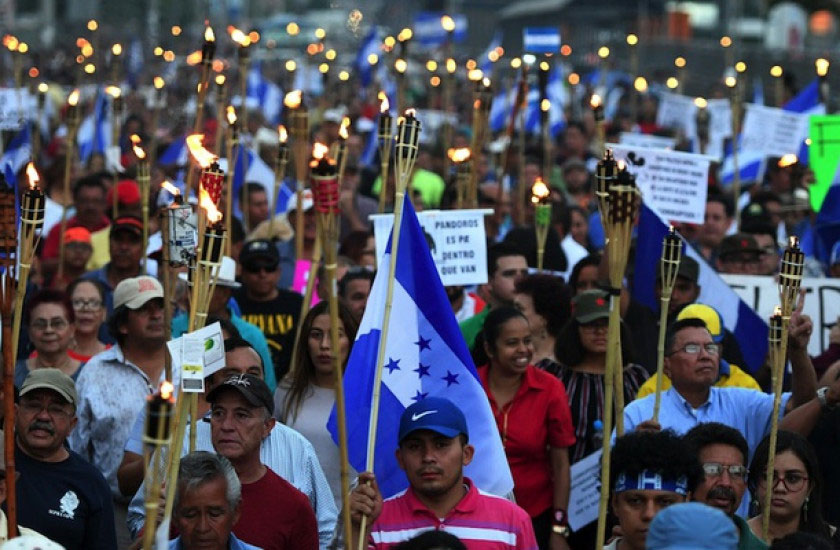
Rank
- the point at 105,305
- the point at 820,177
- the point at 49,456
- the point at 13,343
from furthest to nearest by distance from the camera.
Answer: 1. the point at 820,177
2. the point at 105,305
3. the point at 49,456
4. the point at 13,343

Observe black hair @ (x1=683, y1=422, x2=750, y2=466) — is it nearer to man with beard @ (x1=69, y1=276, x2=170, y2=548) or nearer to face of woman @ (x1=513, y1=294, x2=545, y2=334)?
face of woman @ (x1=513, y1=294, x2=545, y2=334)

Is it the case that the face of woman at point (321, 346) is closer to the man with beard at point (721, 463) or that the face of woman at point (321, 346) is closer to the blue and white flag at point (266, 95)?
the man with beard at point (721, 463)

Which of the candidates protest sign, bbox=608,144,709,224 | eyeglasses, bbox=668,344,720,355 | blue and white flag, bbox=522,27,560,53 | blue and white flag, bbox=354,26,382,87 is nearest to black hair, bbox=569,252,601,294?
protest sign, bbox=608,144,709,224

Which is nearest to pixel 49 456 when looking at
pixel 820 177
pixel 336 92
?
pixel 820 177

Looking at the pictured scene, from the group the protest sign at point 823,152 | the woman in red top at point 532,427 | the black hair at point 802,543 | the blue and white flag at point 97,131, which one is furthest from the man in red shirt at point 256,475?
the blue and white flag at point 97,131

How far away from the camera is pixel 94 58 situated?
23.9 meters

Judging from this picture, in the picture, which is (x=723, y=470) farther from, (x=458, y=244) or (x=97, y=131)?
(x=97, y=131)

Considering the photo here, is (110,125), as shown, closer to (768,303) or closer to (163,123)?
(163,123)

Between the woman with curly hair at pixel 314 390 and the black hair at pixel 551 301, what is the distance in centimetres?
131

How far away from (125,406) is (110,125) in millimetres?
11614

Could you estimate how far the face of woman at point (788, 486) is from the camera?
6.67 m

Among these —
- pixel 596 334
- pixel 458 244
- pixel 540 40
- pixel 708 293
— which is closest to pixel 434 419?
pixel 596 334

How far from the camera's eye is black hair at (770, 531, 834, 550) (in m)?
5.56

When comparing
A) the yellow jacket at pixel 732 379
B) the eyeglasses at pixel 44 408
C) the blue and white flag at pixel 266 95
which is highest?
the blue and white flag at pixel 266 95
